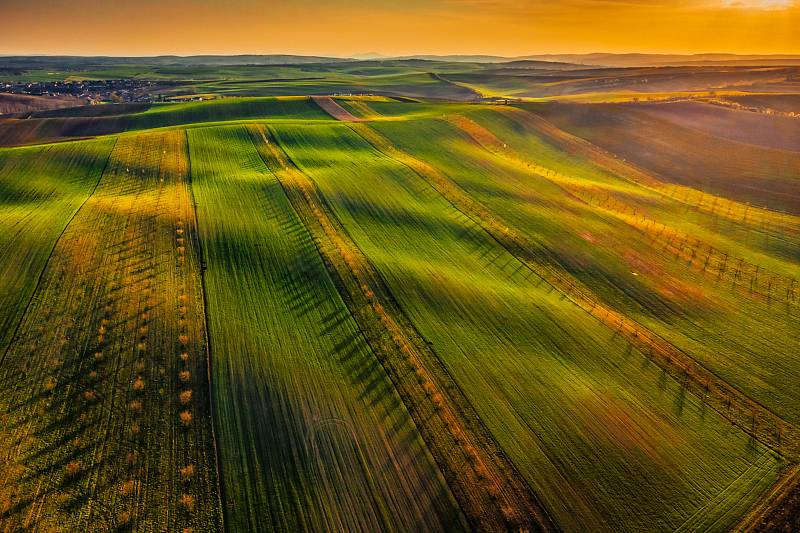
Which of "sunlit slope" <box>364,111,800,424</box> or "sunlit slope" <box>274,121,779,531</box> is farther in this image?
"sunlit slope" <box>364,111,800,424</box>

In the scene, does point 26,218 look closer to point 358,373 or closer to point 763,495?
point 358,373

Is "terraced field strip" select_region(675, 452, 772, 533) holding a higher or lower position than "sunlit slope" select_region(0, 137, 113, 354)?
lower

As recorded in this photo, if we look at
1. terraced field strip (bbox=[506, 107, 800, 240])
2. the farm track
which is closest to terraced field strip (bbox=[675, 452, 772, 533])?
the farm track

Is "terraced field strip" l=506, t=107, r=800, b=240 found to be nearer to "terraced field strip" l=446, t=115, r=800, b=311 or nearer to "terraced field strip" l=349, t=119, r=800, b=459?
"terraced field strip" l=446, t=115, r=800, b=311

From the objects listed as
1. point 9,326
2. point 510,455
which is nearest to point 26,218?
point 9,326

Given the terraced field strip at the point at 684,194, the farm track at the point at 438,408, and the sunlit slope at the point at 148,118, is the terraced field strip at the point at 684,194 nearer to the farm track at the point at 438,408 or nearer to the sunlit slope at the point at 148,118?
the farm track at the point at 438,408

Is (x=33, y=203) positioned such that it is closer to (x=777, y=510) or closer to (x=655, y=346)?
(x=655, y=346)


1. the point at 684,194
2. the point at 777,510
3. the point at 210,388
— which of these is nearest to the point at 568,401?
the point at 777,510
